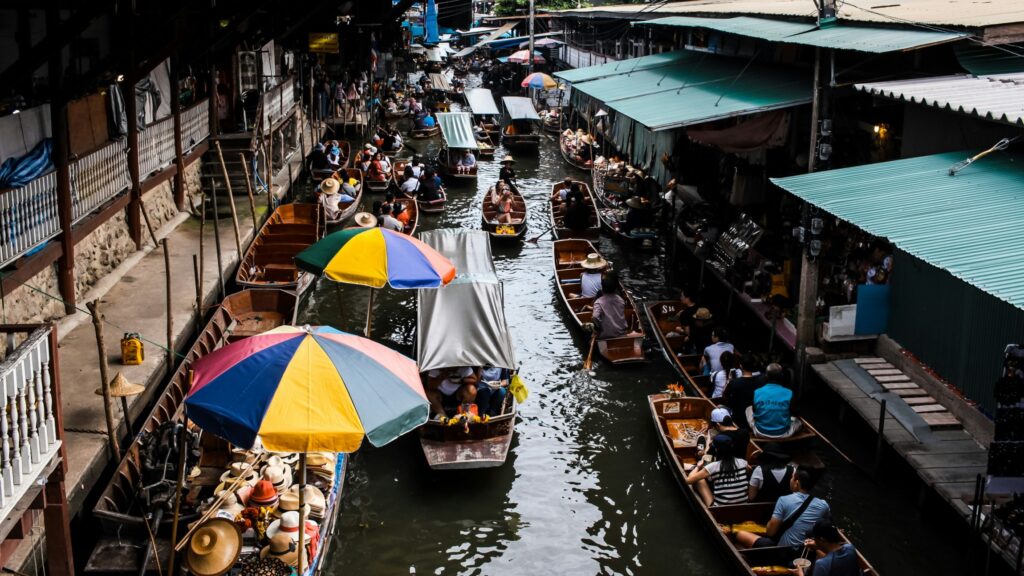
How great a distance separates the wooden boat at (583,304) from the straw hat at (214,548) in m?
8.39

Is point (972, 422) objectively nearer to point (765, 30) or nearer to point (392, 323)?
point (765, 30)

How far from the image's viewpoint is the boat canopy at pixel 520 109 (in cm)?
3700

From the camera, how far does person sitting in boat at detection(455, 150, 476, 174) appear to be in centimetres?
3034

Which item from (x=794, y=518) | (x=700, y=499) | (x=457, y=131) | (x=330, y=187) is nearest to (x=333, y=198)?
(x=330, y=187)

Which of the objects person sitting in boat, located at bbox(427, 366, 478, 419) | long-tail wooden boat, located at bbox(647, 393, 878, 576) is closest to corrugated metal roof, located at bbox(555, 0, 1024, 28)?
long-tail wooden boat, located at bbox(647, 393, 878, 576)

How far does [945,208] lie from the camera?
9.59 metres

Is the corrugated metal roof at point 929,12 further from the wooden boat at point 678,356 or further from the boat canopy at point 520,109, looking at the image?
the boat canopy at point 520,109

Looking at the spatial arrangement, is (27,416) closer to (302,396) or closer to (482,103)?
(302,396)

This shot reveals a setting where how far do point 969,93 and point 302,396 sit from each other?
823cm

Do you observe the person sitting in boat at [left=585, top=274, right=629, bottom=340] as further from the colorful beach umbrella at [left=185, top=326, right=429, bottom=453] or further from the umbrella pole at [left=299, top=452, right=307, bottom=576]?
the umbrella pole at [left=299, top=452, right=307, bottom=576]

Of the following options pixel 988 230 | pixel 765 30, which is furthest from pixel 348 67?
pixel 988 230

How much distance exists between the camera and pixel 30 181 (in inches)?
473

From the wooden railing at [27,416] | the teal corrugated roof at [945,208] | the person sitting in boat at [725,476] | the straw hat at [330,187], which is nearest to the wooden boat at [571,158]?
the straw hat at [330,187]

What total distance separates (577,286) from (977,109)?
9767 millimetres
